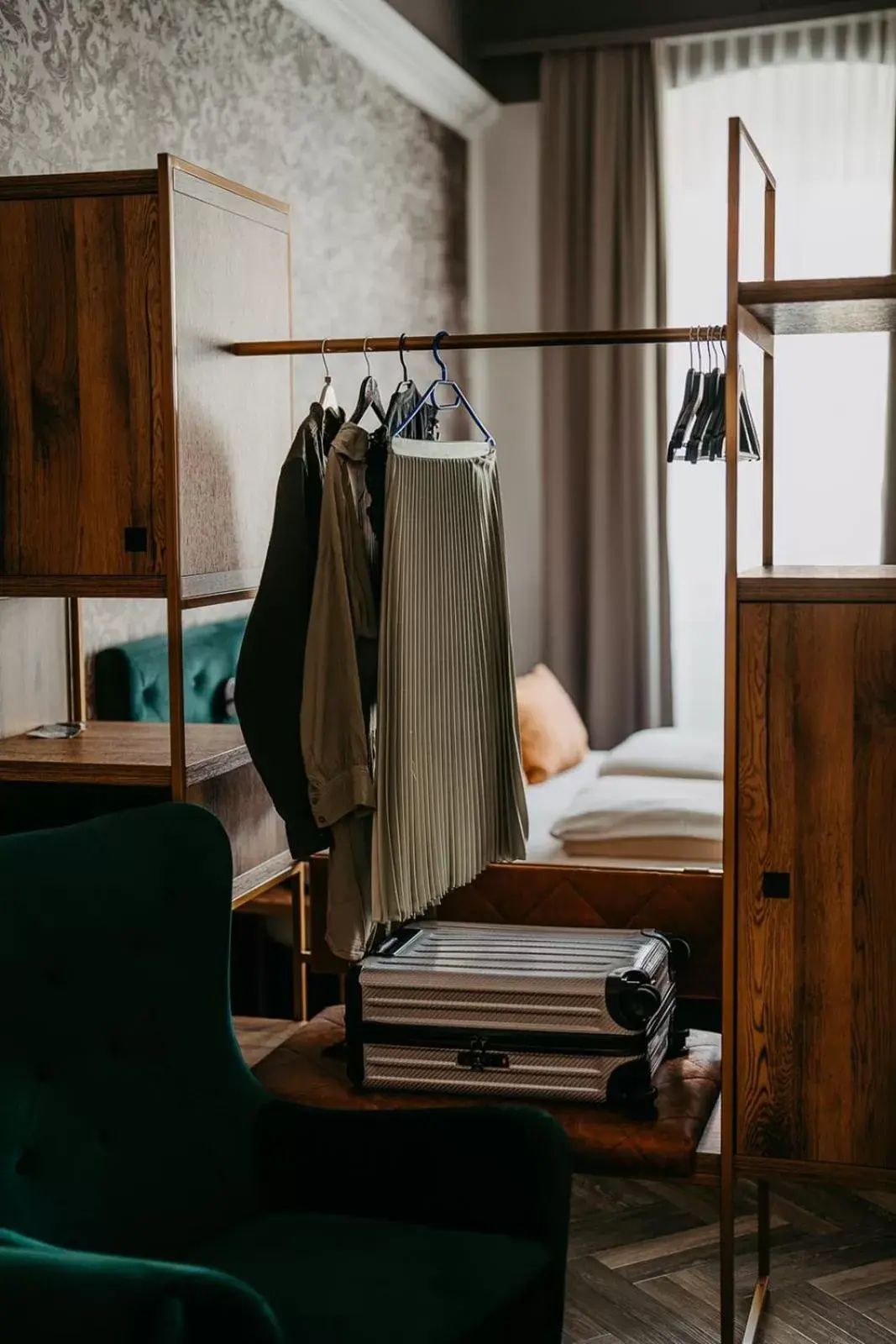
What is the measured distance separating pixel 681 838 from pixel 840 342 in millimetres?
2390

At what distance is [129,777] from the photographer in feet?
7.24

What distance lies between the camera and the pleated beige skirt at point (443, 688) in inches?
86.7

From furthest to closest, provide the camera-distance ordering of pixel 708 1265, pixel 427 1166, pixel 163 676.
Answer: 1. pixel 163 676
2. pixel 708 1265
3. pixel 427 1166

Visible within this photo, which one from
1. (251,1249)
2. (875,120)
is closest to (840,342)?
(875,120)

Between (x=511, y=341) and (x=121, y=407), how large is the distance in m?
0.60

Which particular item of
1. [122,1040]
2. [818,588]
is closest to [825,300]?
[818,588]

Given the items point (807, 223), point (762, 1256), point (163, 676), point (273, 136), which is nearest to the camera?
point (762, 1256)

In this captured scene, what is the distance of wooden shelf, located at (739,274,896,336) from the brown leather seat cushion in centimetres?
118

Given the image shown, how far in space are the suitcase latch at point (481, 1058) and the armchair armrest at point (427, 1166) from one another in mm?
390

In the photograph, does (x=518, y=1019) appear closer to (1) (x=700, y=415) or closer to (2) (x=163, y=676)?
(1) (x=700, y=415)

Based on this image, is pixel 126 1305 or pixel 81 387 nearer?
pixel 126 1305

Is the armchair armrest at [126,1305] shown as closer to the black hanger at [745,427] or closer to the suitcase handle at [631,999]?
the suitcase handle at [631,999]

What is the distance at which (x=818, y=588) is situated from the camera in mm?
2008

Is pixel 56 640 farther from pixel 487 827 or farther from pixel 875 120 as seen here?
pixel 875 120
